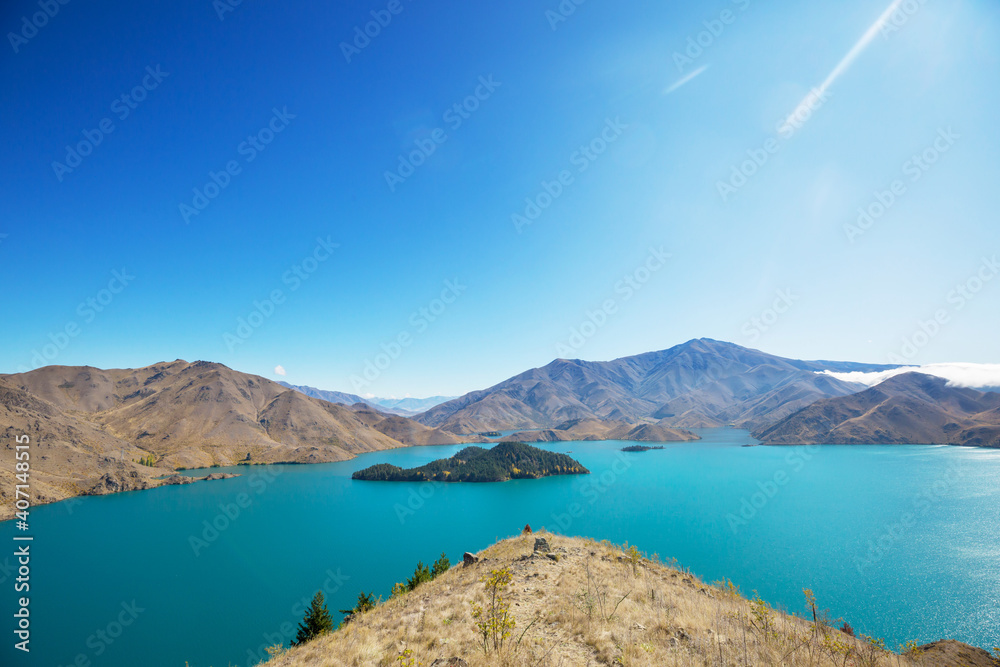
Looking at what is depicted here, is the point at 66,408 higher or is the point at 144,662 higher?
the point at 66,408

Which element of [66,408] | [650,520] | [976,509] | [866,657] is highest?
[66,408]

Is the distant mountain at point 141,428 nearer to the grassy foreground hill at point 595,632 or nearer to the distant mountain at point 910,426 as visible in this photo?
the grassy foreground hill at point 595,632

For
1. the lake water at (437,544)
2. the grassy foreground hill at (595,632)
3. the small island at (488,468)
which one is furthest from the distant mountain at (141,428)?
the grassy foreground hill at (595,632)

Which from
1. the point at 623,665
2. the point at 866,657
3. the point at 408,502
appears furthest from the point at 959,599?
the point at 408,502

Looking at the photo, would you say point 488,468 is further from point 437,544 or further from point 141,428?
point 141,428

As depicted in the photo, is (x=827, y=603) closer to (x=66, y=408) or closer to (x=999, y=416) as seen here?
(x=999, y=416)

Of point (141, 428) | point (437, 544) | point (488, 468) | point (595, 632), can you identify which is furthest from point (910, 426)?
point (141, 428)

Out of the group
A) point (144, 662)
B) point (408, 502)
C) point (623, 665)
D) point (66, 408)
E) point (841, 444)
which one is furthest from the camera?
point (841, 444)
